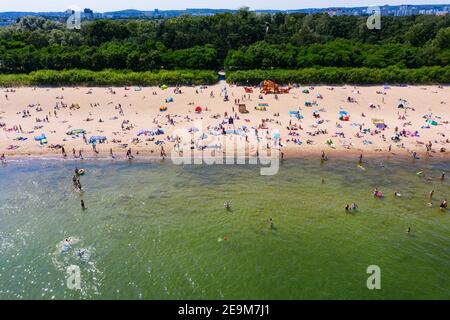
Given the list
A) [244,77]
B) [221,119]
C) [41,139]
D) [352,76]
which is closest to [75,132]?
[41,139]

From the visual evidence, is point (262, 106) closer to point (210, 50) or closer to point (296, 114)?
point (296, 114)

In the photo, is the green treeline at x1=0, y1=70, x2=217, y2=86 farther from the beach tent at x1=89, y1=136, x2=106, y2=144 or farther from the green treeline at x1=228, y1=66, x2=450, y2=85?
the beach tent at x1=89, y1=136, x2=106, y2=144

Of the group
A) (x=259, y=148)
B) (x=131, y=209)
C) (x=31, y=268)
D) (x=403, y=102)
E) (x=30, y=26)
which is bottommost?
(x=31, y=268)

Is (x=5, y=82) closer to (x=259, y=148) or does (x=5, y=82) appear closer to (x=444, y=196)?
(x=259, y=148)

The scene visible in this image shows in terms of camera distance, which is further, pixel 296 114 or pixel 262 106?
pixel 262 106

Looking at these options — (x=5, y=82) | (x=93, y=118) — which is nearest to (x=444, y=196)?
(x=93, y=118)

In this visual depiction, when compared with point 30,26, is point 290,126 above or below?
below
